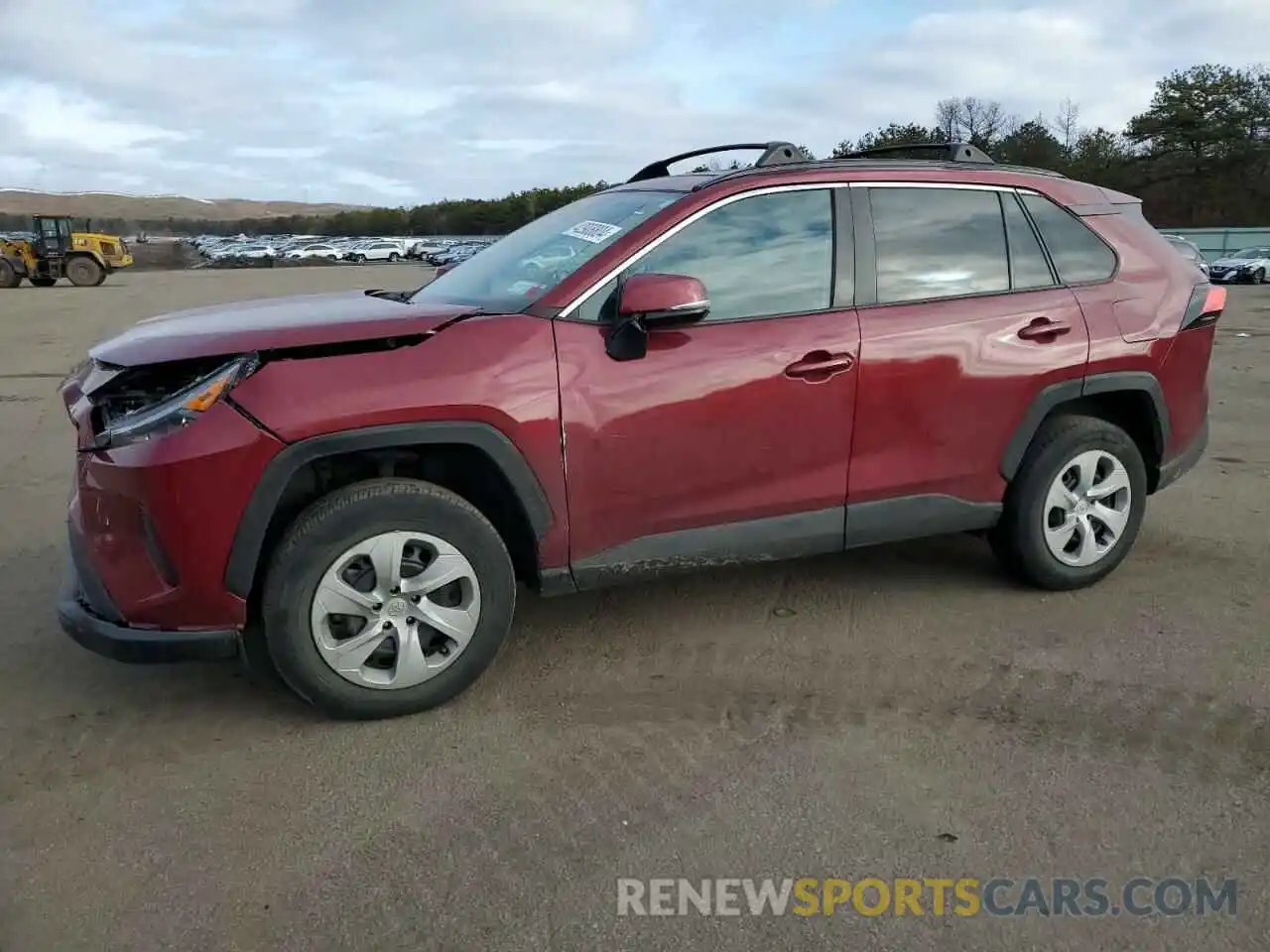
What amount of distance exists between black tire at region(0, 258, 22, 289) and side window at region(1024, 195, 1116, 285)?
3690 cm

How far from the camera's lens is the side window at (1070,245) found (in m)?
4.34

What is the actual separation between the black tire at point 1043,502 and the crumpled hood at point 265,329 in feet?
7.91

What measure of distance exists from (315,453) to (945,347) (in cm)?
237

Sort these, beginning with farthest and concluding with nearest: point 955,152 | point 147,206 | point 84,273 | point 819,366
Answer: point 147,206 < point 84,273 < point 955,152 < point 819,366

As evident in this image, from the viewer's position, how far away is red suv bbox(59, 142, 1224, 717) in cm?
313

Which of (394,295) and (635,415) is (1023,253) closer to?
(635,415)

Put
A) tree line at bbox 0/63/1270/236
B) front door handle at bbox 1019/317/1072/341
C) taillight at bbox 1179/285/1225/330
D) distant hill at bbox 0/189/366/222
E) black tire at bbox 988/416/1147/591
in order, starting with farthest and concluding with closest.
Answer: distant hill at bbox 0/189/366/222 → tree line at bbox 0/63/1270/236 → taillight at bbox 1179/285/1225/330 → black tire at bbox 988/416/1147/591 → front door handle at bbox 1019/317/1072/341

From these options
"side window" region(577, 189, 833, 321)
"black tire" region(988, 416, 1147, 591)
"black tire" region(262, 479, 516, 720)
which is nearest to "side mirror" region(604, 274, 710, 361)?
"side window" region(577, 189, 833, 321)

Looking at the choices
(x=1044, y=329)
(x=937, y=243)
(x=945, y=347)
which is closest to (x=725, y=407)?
(x=945, y=347)

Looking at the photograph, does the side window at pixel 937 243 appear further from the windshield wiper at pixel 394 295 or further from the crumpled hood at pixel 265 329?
the windshield wiper at pixel 394 295

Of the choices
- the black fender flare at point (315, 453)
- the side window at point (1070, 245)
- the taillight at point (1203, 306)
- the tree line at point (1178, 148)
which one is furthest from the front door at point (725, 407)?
the tree line at point (1178, 148)

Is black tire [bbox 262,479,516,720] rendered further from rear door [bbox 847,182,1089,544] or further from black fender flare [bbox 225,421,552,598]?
rear door [bbox 847,182,1089,544]

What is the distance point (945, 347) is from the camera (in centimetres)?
398

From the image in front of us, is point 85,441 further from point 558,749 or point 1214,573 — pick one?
point 1214,573
